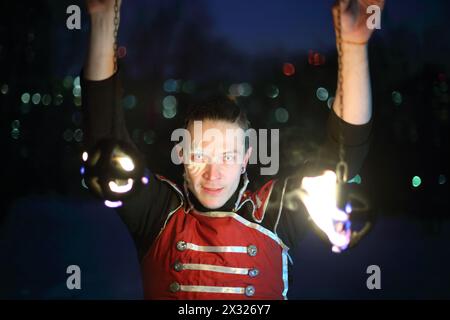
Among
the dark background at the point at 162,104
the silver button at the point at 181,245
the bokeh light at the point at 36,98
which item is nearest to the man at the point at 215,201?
the silver button at the point at 181,245

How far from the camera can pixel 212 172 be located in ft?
5.57

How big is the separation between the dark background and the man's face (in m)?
0.25

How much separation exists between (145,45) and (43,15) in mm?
401

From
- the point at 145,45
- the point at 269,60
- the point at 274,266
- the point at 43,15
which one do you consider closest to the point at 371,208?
the point at 274,266

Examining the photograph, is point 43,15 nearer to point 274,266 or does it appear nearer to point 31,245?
point 31,245

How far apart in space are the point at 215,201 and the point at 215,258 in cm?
18

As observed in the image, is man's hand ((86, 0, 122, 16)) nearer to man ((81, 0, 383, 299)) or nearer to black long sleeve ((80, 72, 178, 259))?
man ((81, 0, 383, 299))

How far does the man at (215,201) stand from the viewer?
65.5 inches

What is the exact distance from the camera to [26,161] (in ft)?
6.56

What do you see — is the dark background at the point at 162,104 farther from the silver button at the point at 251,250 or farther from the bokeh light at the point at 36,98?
the silver button at the point at 251,250

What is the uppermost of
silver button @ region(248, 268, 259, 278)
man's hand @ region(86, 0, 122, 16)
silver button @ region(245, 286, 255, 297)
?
man's hand @ region(86, 0, 122, 16)

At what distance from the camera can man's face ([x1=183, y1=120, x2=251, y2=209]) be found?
170 cm

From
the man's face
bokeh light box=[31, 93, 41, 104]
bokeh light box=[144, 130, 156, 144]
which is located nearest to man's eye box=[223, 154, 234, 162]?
the man's face

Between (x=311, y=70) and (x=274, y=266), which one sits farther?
(x=311, y=70)
